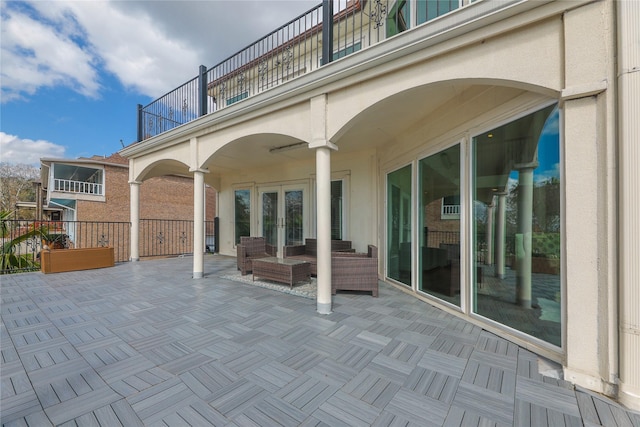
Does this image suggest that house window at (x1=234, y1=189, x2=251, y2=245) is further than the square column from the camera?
Yes

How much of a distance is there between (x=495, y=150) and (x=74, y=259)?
28.0 feet

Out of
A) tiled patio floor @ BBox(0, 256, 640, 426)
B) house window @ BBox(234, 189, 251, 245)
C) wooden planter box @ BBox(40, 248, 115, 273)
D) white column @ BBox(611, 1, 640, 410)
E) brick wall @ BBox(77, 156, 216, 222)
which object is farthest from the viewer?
brick wall @ BBox(77, 156, 216, 222)

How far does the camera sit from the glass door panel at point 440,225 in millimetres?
3479

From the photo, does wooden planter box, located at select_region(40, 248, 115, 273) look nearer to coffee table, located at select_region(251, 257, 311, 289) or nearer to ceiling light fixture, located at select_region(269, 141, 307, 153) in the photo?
coffee table, located at select_region(251, 257, 311, 289)

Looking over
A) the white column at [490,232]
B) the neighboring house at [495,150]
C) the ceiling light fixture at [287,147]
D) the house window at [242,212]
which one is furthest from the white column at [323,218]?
the house window at [242,212]

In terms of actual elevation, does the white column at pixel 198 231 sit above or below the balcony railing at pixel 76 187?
below

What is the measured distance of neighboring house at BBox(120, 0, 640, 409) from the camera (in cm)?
184

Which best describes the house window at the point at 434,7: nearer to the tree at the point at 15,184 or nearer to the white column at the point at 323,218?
the white column at the point at 323,218

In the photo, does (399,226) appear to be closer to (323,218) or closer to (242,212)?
(323,218)

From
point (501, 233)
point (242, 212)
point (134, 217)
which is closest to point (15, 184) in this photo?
point (134, 217)

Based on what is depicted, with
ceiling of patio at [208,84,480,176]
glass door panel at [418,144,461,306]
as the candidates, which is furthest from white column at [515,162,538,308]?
ceiling of patio at [208,84,480,176]

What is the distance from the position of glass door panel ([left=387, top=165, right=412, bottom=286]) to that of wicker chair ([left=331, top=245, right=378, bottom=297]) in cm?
78

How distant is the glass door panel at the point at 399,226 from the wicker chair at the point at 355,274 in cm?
78

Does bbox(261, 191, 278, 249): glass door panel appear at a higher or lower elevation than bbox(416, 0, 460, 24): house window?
lower
